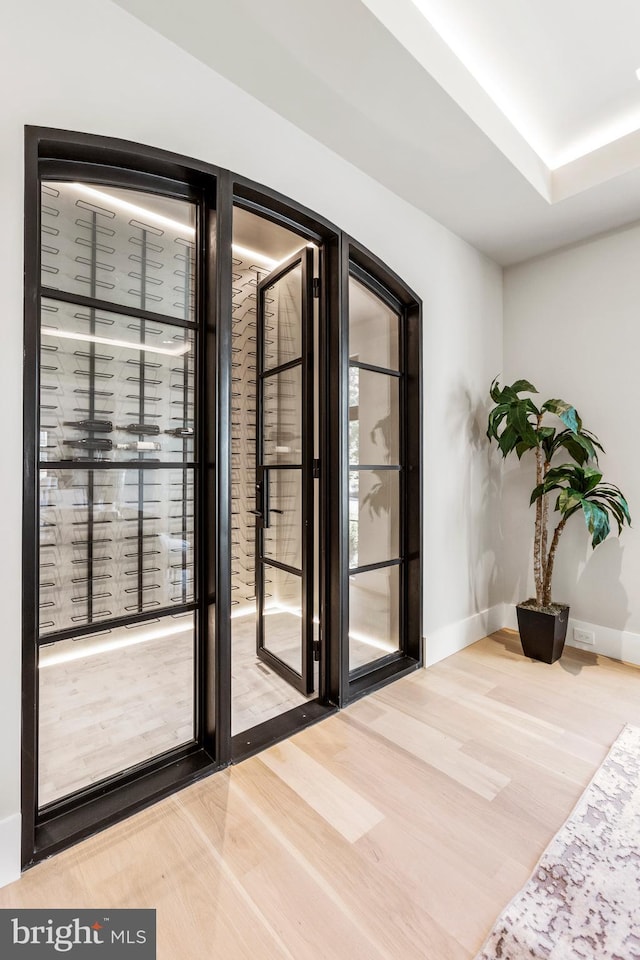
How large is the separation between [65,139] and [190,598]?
1.61 m

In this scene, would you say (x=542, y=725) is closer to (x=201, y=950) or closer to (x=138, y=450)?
(x=201, y=950)

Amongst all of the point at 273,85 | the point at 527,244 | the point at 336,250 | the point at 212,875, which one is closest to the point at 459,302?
the point at 527,244

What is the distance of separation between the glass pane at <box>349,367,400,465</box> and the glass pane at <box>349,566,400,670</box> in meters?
0.67

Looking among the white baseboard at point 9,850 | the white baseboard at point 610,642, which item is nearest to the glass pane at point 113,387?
the white baseboard at point 9,850

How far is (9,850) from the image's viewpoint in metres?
1.27

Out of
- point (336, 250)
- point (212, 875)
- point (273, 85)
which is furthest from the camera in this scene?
point (336, 250)

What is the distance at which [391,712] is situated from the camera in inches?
86.8

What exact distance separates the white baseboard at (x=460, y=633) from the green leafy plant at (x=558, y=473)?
0.47 metres

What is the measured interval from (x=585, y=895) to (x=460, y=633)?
1.77 m

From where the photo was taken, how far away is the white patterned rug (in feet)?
3.66

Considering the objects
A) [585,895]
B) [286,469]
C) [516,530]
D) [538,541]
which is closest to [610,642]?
[538,541]

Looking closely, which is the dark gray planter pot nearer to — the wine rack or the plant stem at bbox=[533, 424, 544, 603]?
the plant stem at bbox=[533, 424, 544, 603]

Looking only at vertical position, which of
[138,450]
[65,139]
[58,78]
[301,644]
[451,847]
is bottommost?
[451,847]

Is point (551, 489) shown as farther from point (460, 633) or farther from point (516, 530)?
point (460, 633)
